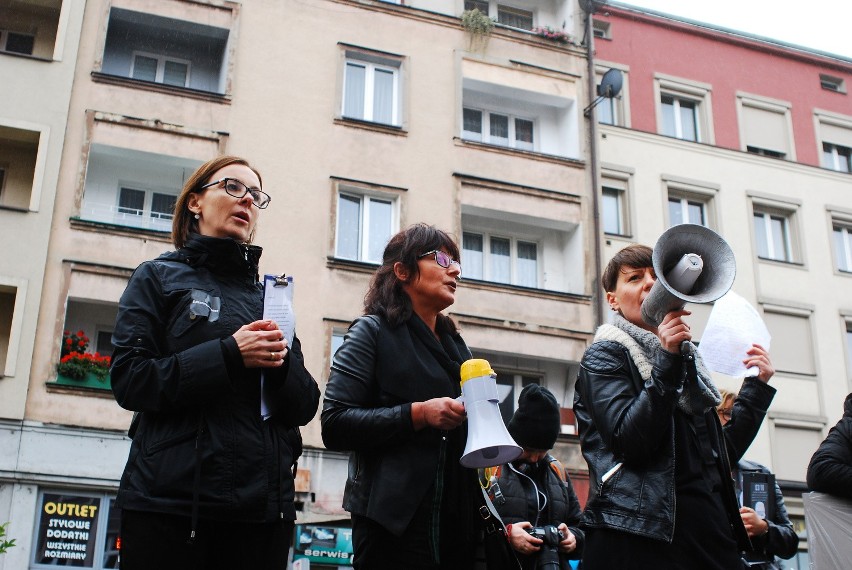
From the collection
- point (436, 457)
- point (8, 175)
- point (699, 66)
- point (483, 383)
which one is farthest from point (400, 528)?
point (699, 66)

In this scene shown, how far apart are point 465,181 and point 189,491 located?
18074 mm

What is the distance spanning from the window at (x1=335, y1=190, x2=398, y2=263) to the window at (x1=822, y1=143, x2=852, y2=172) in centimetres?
1373

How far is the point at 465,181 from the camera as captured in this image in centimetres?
2088

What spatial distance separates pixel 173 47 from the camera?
67.1ft

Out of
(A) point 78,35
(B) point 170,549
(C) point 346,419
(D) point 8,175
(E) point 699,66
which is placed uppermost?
(E) point 699,66

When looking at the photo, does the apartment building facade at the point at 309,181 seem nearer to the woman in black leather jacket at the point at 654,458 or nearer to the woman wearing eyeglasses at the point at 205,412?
the woman wearing eyeglasses at the point at 205,412

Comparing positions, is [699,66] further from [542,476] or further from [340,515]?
[542,476]

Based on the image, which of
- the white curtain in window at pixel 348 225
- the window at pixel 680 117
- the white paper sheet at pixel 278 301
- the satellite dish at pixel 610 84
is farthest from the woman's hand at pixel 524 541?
the window at pixel 680 117

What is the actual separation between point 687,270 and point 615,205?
2049 cm

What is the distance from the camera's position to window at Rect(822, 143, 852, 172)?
88.4ft

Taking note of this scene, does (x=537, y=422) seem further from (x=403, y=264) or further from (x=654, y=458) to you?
(x=654, y=458)

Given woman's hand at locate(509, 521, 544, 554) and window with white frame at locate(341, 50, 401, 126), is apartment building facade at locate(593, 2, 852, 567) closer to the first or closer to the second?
window with white frame at locate(341, 50, 401, 126)

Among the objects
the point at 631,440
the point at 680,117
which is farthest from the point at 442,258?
the point at 680,117

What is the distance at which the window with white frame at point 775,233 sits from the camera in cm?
2497
